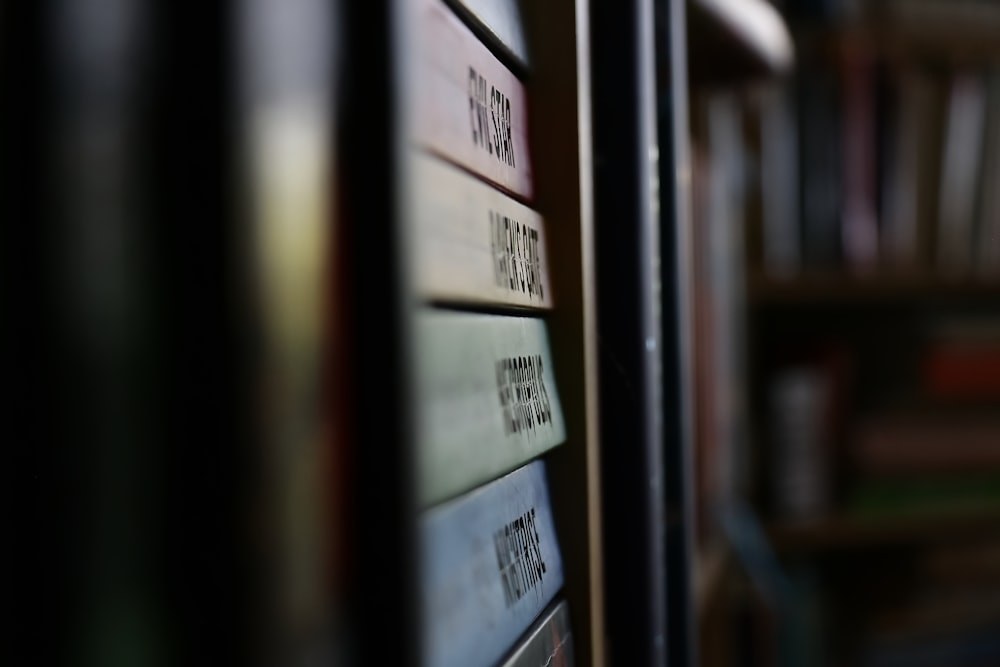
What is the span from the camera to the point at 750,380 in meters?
1.31

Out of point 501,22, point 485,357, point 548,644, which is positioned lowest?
point 548,644

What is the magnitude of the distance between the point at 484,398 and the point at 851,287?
3.35 feet

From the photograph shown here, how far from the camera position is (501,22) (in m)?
0.34

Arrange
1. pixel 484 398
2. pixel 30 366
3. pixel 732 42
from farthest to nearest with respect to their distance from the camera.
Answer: pixel 732 42, pixel 484 398, pixel 30 366

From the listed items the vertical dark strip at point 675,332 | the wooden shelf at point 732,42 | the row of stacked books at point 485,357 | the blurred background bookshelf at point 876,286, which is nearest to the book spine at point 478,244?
the row of stacked books at point 485,357

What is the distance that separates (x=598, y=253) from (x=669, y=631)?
0.64ft

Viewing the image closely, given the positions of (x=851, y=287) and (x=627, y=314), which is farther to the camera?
(x=851, y=287)

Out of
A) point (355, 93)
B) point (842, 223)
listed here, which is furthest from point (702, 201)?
point (355, 93)

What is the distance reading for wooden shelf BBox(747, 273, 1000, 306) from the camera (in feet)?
3.91

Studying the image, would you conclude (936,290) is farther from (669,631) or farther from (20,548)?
(20,548)

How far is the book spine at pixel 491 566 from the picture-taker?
259 mm

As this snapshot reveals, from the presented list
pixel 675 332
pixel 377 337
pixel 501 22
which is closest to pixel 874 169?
pixel 675 332

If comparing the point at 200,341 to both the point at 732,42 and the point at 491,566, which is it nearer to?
the point at 491,566

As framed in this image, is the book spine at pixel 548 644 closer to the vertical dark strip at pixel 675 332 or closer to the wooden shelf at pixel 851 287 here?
the vertical dark strip at pixel 675 332
